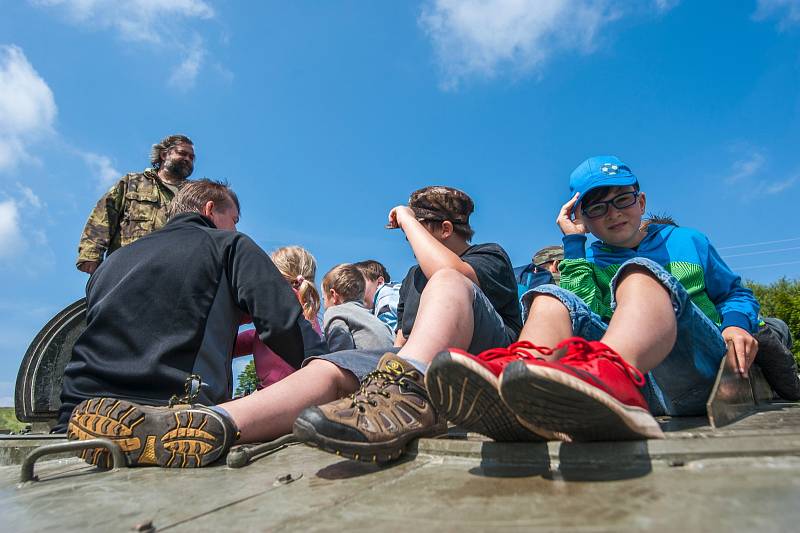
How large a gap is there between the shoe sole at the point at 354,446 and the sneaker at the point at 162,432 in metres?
0.54

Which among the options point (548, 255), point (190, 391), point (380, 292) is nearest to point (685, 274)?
point (190, 391)

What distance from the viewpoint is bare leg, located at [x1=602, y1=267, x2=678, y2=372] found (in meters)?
1.53

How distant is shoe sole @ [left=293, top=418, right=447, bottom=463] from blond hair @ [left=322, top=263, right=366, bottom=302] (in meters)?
2.85

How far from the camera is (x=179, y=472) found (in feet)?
5.56

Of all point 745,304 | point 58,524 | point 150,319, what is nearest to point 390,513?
point 58,524

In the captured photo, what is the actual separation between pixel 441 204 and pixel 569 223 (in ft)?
2.31

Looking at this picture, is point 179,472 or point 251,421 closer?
point 179,472

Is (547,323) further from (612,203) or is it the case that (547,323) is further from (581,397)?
(612,203)

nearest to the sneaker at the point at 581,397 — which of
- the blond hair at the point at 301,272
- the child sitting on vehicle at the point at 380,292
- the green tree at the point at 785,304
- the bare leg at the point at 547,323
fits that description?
the bare leg at the point at 547,323

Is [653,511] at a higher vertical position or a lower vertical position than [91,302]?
lower

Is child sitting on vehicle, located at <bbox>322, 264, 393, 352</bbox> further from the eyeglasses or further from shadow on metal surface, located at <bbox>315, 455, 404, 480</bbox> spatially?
shadow on metal surface, located at <bbox>315, 455, 404, 480</bbox>

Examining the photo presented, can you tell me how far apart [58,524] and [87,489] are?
16.0 inches

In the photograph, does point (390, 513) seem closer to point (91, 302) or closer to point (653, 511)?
point (653, 511)

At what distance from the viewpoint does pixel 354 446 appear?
4.50 feet
